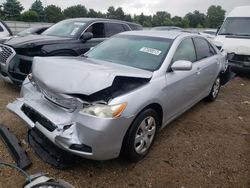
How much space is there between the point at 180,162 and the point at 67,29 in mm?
4961

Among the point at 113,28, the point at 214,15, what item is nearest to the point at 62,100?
the point at 113,28

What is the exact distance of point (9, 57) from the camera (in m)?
5.79

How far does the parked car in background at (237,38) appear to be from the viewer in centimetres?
871

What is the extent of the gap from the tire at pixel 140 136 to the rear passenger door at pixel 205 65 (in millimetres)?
1659

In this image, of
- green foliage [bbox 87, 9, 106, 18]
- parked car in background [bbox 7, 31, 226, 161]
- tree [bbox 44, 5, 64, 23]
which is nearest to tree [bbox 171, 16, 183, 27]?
green foliage [bbox 87, 9, 106, 18]

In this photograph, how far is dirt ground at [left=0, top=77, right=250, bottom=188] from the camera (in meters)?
3.17

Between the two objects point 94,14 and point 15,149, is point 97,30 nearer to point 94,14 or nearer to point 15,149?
point 15,149

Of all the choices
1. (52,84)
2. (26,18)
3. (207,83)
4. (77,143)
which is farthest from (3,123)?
(26,18)

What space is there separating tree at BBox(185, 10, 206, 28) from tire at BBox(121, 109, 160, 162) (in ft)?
208

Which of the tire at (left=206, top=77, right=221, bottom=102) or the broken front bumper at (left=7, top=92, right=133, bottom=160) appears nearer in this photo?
the broken front bumper at (left=7, top=92, right=133, bottom=160)

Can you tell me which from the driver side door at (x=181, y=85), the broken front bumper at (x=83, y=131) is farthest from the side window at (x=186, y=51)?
the broken front bumper at (x=83, y=131)

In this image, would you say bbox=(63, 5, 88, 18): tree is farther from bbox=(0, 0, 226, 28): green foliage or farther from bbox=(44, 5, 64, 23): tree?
bbox=(44, 5, 64, 23): tree

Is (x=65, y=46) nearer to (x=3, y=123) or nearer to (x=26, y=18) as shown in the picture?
(x=3, y=123)

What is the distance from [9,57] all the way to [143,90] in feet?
12.2
